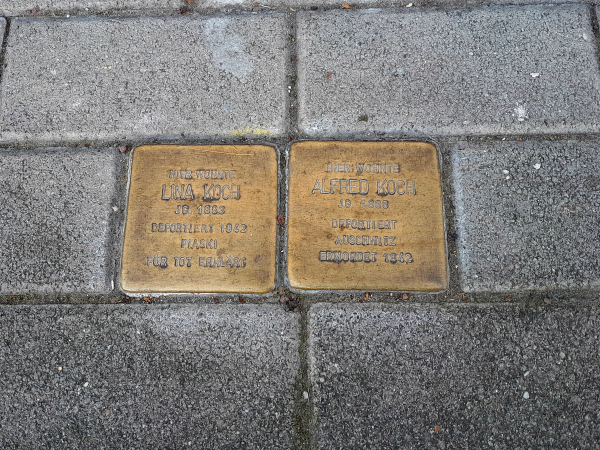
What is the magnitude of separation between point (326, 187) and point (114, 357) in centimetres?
95

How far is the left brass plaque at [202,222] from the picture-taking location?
1409 mm

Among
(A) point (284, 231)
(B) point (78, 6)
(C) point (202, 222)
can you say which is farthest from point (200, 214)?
(B) point (78, 6)

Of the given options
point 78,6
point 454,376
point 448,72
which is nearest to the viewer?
point 454,376

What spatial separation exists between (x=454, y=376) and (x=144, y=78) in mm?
1605

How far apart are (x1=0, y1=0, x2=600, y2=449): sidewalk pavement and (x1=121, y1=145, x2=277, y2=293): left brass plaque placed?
0.07 m

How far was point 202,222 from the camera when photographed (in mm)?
1434

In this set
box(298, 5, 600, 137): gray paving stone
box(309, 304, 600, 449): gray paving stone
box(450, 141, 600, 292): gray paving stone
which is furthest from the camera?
box(298, 5, 600, 137): gray paving stone

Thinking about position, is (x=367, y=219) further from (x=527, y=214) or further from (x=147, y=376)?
(x=147, y=376)

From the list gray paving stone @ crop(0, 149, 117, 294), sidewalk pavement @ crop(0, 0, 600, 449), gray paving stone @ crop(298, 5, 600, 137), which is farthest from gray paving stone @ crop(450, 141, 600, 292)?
gray paving stone @ crop(0, 149, 117, 294)

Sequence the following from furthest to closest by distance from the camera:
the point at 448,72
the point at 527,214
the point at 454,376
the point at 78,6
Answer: the point at 78,6
the point at 448,72
the point at 527,214
the point at 454,376

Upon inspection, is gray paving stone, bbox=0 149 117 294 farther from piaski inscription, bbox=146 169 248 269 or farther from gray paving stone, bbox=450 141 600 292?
gray paving stone, bbox=450 141 600 292

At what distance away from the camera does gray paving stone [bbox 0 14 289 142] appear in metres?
1.59

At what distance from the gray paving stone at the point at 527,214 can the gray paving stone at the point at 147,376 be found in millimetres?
717

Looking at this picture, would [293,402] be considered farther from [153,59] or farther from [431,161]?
[153,59]
